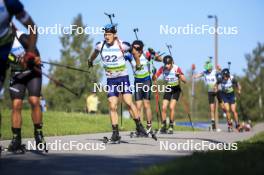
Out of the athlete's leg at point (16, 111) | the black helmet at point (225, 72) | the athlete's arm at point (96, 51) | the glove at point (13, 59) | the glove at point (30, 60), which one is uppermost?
the black helmet at point (225, 72)

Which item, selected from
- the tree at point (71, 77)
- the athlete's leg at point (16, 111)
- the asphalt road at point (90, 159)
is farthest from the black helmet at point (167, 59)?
the tree at point (71, 77)

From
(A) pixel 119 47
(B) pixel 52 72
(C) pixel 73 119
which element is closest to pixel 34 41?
(A) pixel 119 47

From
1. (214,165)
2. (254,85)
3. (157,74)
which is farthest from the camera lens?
(254,85)

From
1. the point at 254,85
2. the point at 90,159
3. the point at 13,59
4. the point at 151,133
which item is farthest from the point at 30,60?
the point at 254,85

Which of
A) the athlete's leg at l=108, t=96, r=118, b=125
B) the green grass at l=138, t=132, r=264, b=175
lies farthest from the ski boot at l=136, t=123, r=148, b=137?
the green grass at l=138, t=132, r=264, b=175

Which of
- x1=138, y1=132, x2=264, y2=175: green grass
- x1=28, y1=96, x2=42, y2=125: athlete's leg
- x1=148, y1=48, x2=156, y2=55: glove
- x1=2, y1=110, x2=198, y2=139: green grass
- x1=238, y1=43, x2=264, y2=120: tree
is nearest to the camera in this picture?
x1=138, y1=132, x2=264, y2=175: green grass

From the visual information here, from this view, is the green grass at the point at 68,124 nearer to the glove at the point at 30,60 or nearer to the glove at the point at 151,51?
the glove at the point at 151,51

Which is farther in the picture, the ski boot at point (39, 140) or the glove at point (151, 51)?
the glove at point (151, 51)

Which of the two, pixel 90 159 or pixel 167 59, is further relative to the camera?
pixel 167 59

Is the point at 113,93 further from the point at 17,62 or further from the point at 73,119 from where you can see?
the point at 73,119

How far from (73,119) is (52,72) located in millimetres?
52882

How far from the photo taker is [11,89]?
994 cm

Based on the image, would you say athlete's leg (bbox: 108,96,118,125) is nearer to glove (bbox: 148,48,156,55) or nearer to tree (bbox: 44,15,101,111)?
glove (bbox: 148,48,156,55)

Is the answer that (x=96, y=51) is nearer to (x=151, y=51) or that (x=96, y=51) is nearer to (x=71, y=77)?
(x=151, y=51)
